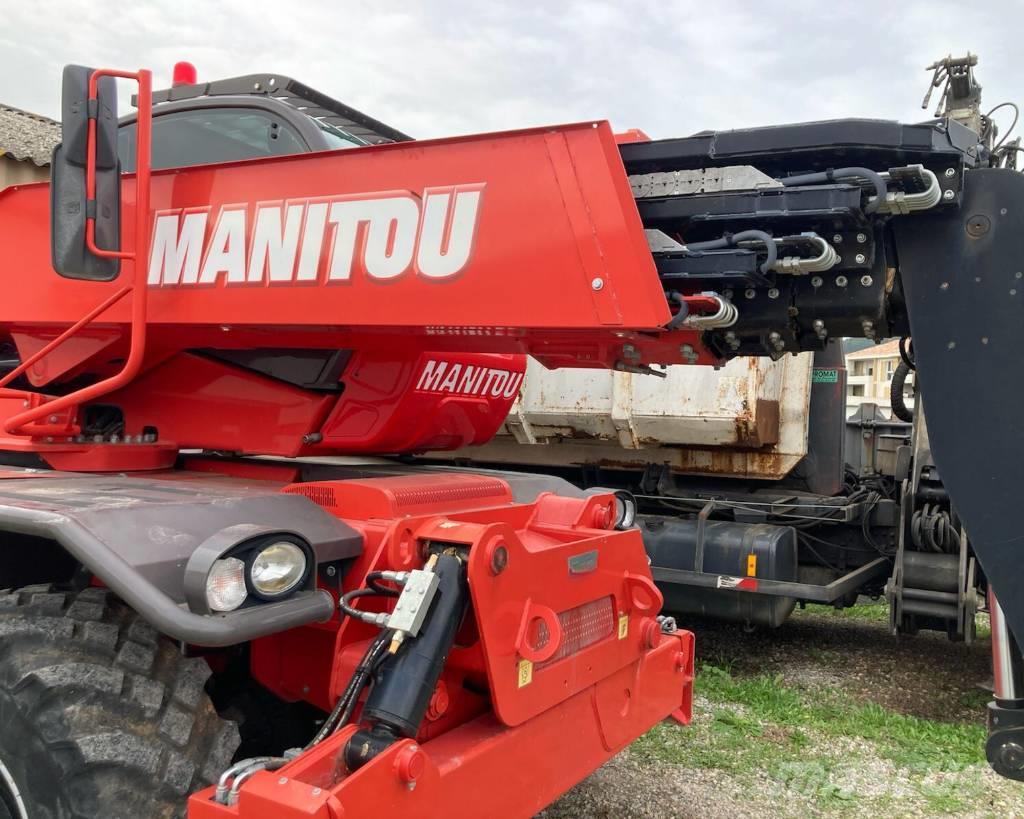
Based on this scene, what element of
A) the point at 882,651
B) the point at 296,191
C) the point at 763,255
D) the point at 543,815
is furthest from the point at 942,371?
the point at 882,651

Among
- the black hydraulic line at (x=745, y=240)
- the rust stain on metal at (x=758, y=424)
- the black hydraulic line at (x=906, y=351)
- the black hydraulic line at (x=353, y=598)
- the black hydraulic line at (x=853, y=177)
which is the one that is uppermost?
the black hydraulic line at (x=853, y=177)

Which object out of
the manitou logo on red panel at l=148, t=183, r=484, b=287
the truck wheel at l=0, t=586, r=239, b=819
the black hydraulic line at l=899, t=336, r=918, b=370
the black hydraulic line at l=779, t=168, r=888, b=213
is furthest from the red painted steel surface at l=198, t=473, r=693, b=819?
the black hydraulic line at l=779, t=168, r=888, b=213

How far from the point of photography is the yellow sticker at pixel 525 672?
2480 mm

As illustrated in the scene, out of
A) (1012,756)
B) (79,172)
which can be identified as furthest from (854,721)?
(79,172)

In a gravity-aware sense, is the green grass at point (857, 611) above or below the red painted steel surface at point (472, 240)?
below

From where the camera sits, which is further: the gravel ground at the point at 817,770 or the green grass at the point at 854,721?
the green grass at the point at 854,721

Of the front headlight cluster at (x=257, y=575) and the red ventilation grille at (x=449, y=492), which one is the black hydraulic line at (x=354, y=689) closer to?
the front headlight cluster at (x=257, y=575)

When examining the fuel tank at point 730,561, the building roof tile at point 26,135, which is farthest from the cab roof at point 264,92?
the building roof tile at point 26,135

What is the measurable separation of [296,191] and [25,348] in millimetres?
1524

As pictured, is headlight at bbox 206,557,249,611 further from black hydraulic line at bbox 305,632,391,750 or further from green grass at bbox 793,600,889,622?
green grass at bbox 793,600,889,622

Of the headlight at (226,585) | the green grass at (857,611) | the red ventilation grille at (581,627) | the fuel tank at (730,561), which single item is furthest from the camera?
the green grass at (857,611)

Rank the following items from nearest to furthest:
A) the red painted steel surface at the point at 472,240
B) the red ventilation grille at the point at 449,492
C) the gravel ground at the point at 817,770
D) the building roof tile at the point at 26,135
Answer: the red painted steel surface at the point at 472,240, the red ventilation grille at the point at 449,492, the gravel ground at the point at 817,770, the building roof tile at the point at 26,135

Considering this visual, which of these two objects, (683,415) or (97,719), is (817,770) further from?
(97,719)

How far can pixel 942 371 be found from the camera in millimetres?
2268
